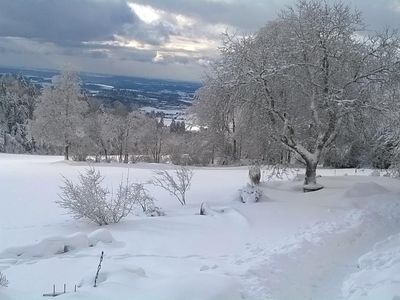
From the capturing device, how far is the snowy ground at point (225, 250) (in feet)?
23.9

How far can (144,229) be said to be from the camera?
1191cm

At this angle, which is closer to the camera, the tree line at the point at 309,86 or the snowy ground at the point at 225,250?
the snowy ground at the point at 225,250

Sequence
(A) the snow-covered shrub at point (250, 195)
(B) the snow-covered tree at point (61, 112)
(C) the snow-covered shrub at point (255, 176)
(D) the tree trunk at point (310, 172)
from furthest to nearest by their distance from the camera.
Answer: (B) the snow-covered tree at point (61, 112), (C) the snow-covered shrub at point (255, 176), (D) the tree trunk at point (310, 172), (A) the snow-covered shrub at point (250, 195)

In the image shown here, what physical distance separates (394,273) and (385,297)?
120cm

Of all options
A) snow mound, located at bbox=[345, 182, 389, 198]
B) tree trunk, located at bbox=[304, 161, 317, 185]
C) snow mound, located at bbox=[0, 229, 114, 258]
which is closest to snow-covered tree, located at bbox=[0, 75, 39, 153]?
tree trunk, located at bbox=[304, 161, 317, 185]

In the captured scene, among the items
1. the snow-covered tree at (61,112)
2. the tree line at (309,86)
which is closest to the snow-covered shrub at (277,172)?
the tree line at (309,86)

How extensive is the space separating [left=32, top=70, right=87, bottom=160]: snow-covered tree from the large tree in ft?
85.4

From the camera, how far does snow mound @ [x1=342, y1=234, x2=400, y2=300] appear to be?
6961 millimetres

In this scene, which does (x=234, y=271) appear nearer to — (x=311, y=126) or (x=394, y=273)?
(x=394, y=273)

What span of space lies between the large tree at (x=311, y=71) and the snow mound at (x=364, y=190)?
168 cm

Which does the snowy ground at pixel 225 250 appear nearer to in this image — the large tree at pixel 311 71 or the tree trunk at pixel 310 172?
the tree trunk at pixel 310 172

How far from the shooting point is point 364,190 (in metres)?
15.5

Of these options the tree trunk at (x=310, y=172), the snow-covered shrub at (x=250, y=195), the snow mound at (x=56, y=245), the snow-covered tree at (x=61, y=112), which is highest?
the snow-covered tree at (x=61, y=112)

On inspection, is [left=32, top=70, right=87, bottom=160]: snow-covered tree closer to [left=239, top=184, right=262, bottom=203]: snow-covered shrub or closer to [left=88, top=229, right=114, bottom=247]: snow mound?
[left=239, top=184, right=262, bottom=203]: snow-covered shrub
